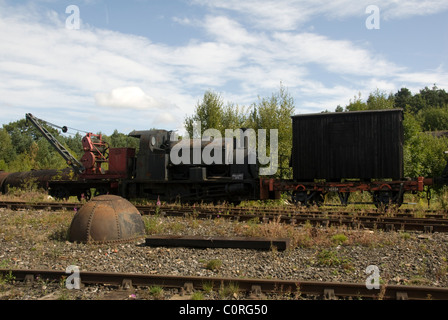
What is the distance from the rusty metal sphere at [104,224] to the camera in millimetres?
7707

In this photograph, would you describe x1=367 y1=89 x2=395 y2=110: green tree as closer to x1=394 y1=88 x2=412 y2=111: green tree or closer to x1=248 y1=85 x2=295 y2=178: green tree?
x1=248 y1=85 x2=295 y2=178: green tree

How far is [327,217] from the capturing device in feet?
34.4

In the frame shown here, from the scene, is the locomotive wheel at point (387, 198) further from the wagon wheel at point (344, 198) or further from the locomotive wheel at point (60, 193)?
the locomotive wheel at point (60, 193)

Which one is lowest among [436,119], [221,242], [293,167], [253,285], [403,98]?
[253,285]

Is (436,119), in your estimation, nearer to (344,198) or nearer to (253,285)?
(344,198)

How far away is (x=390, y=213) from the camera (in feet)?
36.5

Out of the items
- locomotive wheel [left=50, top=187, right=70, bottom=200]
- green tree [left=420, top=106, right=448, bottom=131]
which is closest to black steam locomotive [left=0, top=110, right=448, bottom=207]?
locomotive wheel [left=50, top=187, right=70, bottom=200]

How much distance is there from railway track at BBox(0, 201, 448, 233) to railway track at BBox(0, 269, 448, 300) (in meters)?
4.04

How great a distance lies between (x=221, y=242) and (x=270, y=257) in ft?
3.81

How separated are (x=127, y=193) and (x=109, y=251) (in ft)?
29.2

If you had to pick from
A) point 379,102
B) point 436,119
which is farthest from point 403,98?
point 379,102

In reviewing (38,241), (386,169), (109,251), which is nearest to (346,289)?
(109,251)

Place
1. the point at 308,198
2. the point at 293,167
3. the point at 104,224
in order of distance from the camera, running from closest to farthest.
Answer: the point at 104,224, the point at 308,198, the point at 293,167
